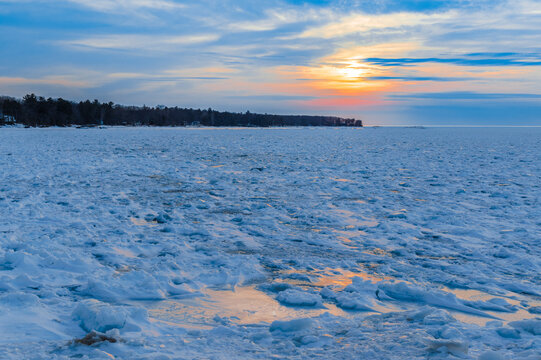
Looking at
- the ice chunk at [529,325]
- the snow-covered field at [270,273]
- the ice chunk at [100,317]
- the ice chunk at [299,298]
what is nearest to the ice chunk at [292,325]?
the snow-covered field at [270,273]

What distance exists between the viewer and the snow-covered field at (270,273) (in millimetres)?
3104

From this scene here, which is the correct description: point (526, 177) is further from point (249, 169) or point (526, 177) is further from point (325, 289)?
point (325, 289)

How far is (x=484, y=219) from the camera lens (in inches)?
284

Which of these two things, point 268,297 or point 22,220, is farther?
point 22,220

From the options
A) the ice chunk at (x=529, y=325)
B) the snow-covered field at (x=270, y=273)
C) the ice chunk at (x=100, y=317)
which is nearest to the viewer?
the snow-covered field at (x=270, y=273)

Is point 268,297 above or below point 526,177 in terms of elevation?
below

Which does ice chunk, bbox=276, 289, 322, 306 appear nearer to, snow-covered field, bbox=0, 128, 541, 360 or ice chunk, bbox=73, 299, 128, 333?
snow-covered field, bbox=0, 128, 541, 360

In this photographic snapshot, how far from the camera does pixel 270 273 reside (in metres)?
4.76

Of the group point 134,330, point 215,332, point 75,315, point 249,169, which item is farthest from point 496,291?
point 249,169

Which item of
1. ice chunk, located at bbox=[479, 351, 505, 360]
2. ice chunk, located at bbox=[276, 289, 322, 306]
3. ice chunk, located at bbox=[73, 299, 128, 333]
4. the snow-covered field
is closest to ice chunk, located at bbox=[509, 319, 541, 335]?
Result: the snow-covered field

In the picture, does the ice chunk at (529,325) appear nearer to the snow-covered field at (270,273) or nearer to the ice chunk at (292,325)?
the snow-covered field at (270,273)

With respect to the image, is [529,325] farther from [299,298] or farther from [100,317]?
[100,317]

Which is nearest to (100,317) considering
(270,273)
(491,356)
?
(270,273)

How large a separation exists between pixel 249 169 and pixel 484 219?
845cm
